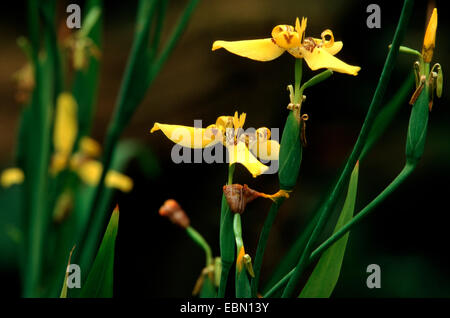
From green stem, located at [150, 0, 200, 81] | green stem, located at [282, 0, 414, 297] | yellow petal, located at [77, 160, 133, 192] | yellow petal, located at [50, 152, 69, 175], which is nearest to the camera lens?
green stem, located at [282, 0, 414, 297]

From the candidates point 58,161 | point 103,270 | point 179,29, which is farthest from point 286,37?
point 58,161

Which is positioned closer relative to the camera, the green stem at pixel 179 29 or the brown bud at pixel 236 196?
the brown bud at pixel 236 196

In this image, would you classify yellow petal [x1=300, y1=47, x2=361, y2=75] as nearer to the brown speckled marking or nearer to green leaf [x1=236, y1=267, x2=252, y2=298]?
the brown speckled marking

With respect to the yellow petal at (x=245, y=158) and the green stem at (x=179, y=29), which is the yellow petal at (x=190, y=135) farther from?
the green stem at (x=179, y=29)

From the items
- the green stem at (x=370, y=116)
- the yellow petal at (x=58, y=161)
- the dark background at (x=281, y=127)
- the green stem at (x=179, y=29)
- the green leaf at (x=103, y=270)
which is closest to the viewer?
the green stem at (x=370, y=116)

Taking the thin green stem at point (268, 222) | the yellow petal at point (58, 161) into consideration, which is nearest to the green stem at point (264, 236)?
the thin green stem at point (268, 222)

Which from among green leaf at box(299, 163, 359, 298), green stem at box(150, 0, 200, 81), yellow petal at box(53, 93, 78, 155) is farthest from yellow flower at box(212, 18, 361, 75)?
yellow petal at box(53, 93, 78, 155)
